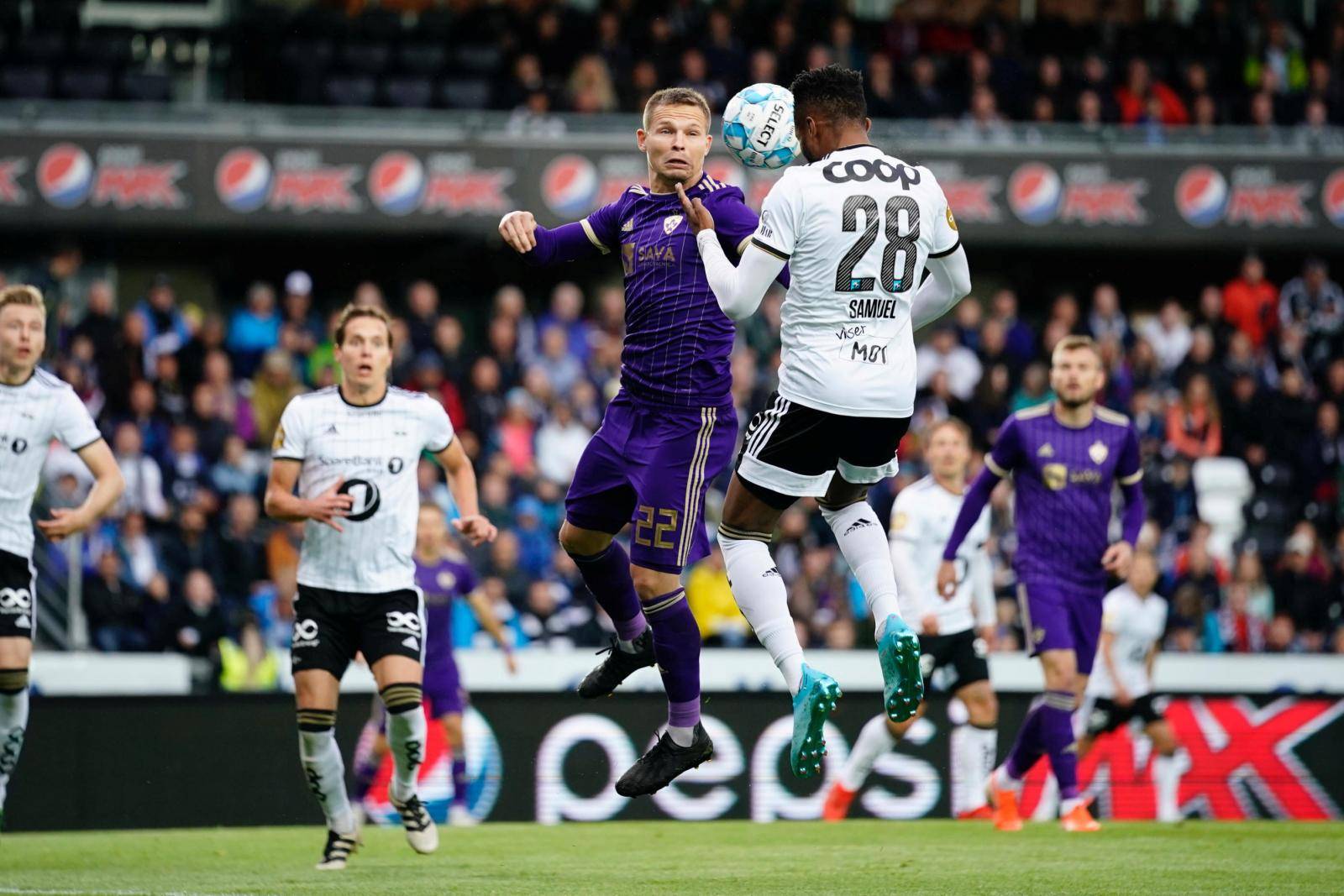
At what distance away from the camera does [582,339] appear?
66.0 feet

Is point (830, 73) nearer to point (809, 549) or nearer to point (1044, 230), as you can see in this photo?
point (809, 549)

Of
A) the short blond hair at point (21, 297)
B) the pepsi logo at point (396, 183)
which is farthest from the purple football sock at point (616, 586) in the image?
the pepsi logo at point (396, 183)

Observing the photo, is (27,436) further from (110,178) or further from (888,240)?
(110,178)

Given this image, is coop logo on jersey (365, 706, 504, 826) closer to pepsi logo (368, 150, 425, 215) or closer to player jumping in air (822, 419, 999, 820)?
player jumping in air (822, 419, 999, 820)

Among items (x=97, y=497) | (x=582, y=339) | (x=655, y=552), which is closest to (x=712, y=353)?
(x=655, y=552)

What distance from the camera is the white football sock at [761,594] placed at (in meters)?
8.16

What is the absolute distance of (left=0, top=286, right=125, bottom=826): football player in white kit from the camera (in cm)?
995

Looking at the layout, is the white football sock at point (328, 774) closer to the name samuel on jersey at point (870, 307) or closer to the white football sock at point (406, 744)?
the white football sock at point (406, 744)

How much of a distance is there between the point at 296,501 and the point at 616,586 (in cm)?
172

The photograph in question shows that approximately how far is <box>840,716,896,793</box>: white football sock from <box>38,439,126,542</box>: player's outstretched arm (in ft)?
17.1

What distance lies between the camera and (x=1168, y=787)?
14.5 meters

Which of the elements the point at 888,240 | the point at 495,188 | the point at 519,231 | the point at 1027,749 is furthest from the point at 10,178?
the point at 888,240

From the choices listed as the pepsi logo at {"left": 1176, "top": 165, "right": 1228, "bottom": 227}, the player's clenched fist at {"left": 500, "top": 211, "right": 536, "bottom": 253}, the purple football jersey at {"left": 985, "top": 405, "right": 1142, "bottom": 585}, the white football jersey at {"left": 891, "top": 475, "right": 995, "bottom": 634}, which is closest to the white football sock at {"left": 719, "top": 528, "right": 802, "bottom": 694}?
the player's clenched fist at {"left": 500, "top": 211, "right": 536, "bottom": 253}

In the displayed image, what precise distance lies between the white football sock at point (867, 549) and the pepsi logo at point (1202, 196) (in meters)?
15.2
